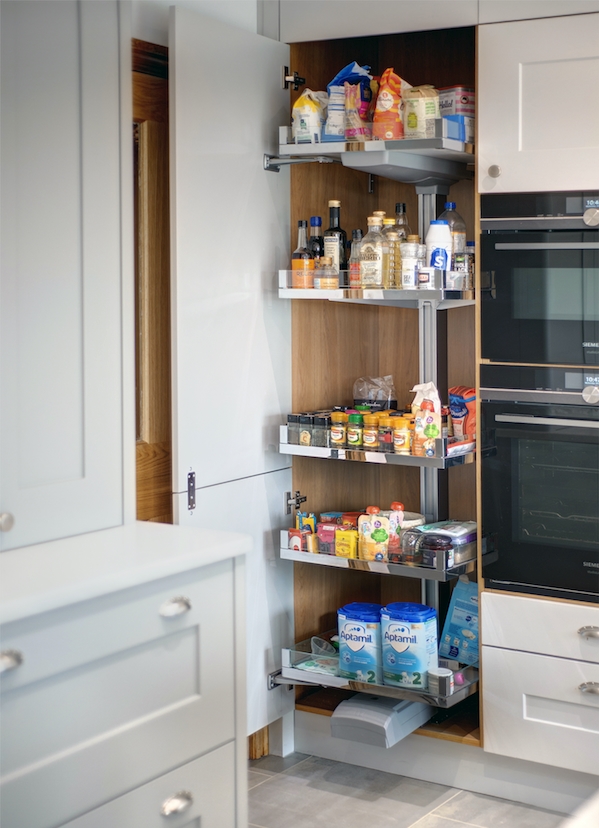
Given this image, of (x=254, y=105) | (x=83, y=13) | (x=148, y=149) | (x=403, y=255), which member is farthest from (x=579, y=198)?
(x=83, y=13)

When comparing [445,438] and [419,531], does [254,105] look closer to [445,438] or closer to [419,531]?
[445,438]

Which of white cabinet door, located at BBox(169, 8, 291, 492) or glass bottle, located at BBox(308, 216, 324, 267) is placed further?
glass bottle, located at BBox(308, 216, 324, 267)

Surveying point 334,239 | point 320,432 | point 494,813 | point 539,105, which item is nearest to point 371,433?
point 320,432

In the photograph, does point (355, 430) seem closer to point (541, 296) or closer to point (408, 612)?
point (408, 612)

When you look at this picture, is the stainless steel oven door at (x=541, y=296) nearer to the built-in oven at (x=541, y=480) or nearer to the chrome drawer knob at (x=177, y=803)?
the built-in oven at (x=541, y=480)

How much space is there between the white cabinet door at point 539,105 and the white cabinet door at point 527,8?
0.02 meters

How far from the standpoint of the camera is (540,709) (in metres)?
2.74

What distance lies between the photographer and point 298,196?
3059 millimetres

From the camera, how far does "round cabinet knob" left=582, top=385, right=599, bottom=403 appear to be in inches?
103

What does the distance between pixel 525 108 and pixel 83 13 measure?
1.24 m

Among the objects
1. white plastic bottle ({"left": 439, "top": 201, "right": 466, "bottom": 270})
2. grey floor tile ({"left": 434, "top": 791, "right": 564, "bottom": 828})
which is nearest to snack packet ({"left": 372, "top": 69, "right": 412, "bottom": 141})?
white plastic bottle ({"left": 439, "top": 201, "right": 466, "bottom": 270})

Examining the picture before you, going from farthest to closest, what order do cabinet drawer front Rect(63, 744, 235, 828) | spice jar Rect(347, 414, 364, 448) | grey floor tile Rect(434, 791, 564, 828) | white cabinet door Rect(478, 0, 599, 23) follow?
spice jar Rect(347, 414, 364, 448) < grey floor tile Rect(434, 791, 564, 828) < white cabinet door Rect(478, 0, 599, 23) < cabinet drawer front Rect(63, 744, 235, 828)

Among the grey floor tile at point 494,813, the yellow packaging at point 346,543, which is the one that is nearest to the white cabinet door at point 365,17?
the yellow packaging at point 346,543

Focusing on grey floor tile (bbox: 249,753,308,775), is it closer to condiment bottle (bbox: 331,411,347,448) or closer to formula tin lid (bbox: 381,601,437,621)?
formula tin lid (bbox: 381,601,437,621)
